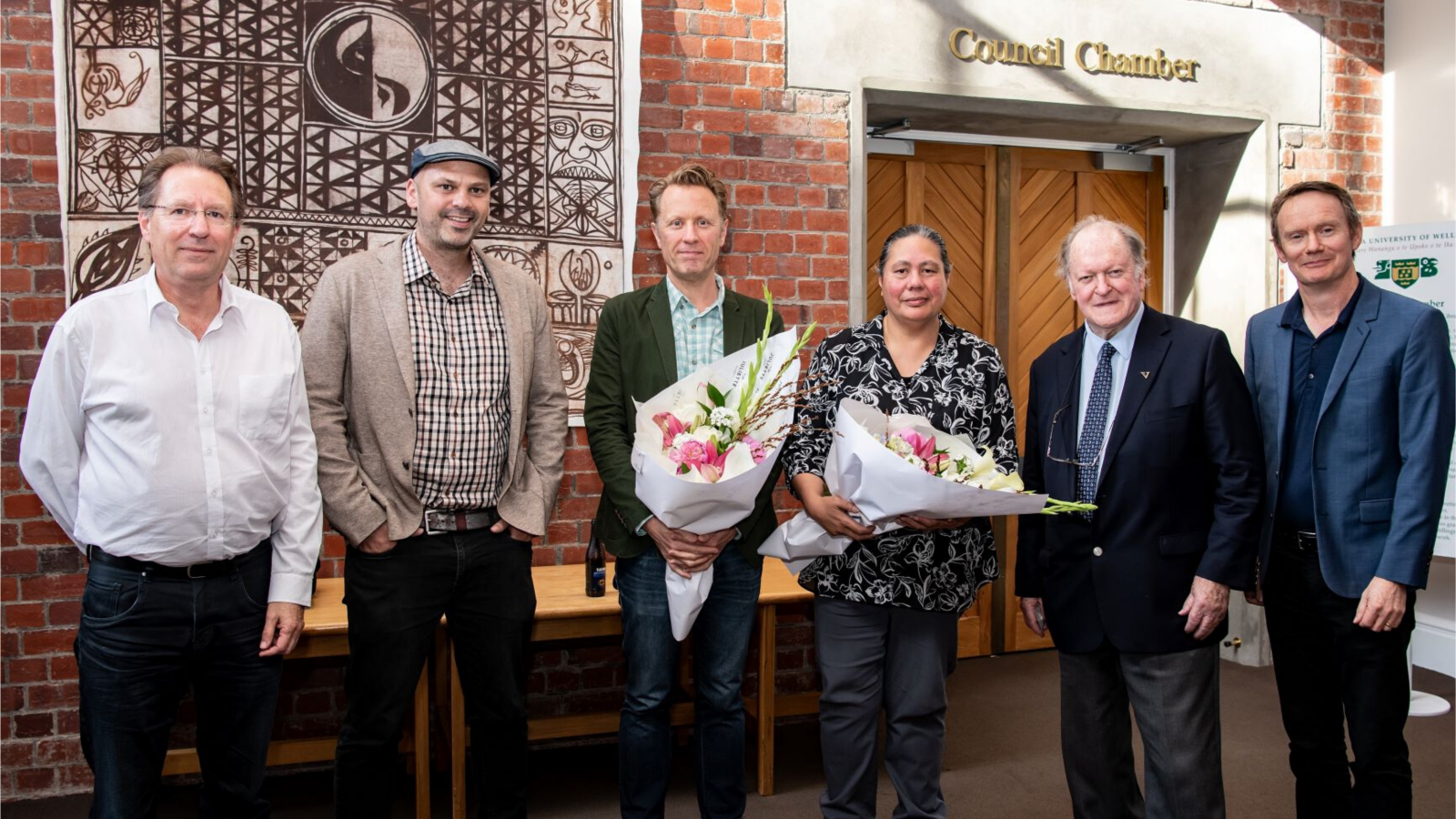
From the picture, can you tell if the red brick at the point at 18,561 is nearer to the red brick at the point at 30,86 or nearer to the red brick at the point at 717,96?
the red brick at the point at 30,86

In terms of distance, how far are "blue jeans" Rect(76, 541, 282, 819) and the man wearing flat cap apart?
0.24 m

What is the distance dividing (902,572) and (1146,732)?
687 mm

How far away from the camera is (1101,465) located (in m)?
2.43

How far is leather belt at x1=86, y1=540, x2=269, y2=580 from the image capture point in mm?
2154

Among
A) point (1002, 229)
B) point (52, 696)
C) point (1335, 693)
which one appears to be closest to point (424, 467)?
point (52, 696)

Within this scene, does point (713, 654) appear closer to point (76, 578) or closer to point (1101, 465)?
point (1101, 465)

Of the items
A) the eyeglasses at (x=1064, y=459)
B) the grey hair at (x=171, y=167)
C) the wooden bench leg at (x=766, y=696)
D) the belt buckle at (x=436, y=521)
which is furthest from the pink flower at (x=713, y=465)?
the wooden bench leg at (x=766, y=696)

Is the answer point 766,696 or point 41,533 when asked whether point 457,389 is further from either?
point 41,533

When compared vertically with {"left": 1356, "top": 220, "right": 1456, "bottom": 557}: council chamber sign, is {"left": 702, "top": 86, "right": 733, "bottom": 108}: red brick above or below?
above

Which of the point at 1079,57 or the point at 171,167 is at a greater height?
the point at 1079,57

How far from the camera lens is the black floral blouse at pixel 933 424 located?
257cm

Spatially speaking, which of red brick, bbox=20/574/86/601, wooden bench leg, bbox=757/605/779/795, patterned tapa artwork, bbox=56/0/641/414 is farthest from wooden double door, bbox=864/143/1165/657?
red brick, bbox=20/574/86/601

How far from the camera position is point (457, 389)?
8.32 ft

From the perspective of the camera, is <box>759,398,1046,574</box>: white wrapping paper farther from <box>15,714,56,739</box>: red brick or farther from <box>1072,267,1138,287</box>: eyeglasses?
<box>15,714,56,739</box>: red brick
